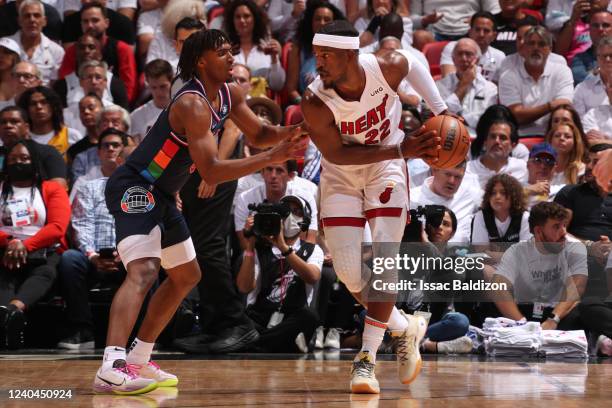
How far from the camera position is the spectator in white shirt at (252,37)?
432 inches

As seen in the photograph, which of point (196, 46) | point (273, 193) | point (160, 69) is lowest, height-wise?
point (273, 193)

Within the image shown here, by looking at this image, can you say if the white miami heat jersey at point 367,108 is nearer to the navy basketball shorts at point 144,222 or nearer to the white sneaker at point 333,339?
the navy basketball shorts at point 144,222

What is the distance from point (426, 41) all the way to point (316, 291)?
14.4 feet

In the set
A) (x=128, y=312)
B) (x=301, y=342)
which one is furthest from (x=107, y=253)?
(x=128, y=312)

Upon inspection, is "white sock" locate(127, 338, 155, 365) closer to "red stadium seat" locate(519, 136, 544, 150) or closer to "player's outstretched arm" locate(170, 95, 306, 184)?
"player's outstretched arm" locate(170, 95, 306, 184)

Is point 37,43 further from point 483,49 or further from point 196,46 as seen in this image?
point 196,46

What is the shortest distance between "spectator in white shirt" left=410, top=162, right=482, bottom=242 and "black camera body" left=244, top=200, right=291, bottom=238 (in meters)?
1.43

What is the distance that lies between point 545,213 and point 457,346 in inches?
52.2

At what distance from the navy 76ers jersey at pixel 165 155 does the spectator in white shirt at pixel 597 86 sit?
5.84 meters

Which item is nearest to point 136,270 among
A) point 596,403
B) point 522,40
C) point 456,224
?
point 596,403

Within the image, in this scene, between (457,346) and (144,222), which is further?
(457,346)

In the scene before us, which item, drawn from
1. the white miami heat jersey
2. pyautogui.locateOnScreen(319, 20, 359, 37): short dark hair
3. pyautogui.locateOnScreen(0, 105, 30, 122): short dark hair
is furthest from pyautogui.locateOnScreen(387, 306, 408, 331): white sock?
pyautogui.locateOnScreen(0, 105, 30, 122): short dark hair

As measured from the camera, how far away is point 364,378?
5789 mm

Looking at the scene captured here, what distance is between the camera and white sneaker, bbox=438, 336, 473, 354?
8.38 metres
